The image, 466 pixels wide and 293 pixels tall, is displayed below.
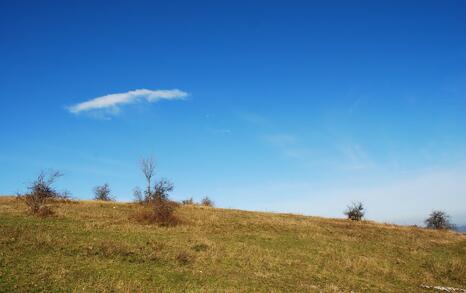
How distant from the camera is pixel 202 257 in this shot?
25125mm

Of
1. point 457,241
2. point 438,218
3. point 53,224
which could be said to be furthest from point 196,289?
point 438,218

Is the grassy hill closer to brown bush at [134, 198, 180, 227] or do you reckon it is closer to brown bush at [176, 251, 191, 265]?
brown bush at [176, 251, 191, 265]

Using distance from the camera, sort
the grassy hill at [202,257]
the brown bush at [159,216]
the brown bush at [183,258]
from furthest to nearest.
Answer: the brown bush at [159,216] < the brown bush at [183,258] < the grassy hill at [202,257]

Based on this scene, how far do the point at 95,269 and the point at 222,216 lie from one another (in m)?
25.8

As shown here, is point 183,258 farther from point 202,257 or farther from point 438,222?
point 438,222

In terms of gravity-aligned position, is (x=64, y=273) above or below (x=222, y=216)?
below

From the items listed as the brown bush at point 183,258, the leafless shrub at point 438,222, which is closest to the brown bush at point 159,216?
the brown bush at point 183,258

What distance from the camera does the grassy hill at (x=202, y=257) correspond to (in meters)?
19.1

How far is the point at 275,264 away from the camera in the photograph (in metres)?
25.8

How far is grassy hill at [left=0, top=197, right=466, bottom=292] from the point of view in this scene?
19.1 metres

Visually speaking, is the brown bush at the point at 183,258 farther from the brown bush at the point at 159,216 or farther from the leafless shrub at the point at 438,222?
the leafless shrub at the point at 438,222

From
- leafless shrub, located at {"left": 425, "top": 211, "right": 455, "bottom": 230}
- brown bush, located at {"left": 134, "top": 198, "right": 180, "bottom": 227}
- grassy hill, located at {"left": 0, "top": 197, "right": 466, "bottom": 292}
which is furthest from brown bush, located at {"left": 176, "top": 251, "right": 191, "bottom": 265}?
leafless shrub, located at {"left": 425, "top": 211, "right": 455, "bottom": 230}

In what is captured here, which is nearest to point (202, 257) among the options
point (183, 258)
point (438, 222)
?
point (183, 258)

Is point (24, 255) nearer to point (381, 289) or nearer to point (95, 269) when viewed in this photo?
point (95, 269)
